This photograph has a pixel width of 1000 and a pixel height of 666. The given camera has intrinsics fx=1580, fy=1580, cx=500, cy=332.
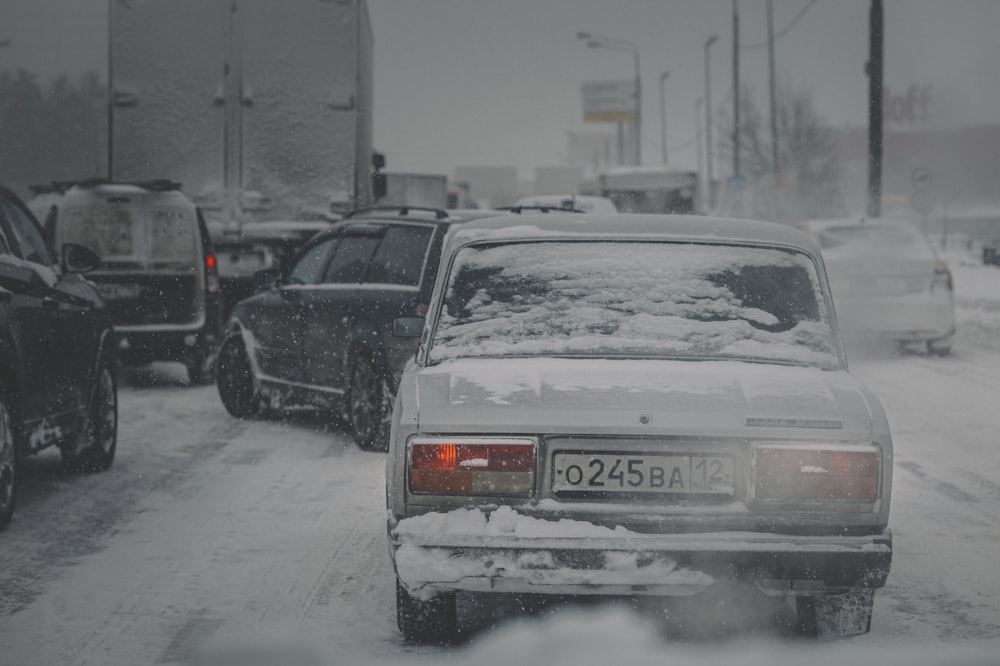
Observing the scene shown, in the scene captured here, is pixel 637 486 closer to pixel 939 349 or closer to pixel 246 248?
pixel 246 248

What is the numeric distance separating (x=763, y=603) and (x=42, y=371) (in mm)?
4168

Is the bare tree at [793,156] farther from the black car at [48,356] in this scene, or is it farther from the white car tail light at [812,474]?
the white car tail light at [812,474]

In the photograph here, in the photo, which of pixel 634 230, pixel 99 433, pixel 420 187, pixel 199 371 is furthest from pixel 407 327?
pixel 420 187

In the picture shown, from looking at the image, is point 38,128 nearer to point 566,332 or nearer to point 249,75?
point 249,75

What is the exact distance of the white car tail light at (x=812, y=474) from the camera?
474cm

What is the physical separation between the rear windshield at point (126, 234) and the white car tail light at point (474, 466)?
9.86 m

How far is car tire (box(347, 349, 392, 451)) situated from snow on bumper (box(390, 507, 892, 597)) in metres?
5.05

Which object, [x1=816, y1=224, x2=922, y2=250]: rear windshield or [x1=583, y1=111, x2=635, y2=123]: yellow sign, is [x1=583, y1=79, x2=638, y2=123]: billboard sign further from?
[x1=816, y1=224, x2=922, y2=250]: rear windshield

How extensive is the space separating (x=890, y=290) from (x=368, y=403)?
26.3ft

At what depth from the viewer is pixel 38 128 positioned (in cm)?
2700

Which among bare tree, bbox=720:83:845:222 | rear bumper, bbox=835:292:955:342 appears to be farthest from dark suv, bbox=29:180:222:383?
bare tree, bbox=720:83:845:222

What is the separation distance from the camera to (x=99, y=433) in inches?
368

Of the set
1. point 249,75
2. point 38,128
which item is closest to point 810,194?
point 38,128

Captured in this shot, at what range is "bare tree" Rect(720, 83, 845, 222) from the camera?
6919 centimetres
